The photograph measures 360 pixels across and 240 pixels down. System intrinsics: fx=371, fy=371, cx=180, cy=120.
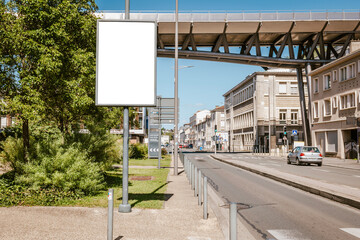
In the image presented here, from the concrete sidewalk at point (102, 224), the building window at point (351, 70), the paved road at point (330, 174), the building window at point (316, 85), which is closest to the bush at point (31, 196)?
the concrete sidewalk at point (102, 224)

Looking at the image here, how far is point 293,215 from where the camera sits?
8.35 m

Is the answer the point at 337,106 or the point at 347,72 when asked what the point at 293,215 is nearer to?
the point at 347,72

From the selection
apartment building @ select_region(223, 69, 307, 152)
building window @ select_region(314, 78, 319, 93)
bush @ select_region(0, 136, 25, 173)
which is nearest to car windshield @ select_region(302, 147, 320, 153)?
building window @ select_region(314, 78, 319, 93)

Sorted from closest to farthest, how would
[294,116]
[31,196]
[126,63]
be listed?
[126,63]
[31,196]
[294,116]

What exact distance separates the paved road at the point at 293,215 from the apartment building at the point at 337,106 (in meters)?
23.9

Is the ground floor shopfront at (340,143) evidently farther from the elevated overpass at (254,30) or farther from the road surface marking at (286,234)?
the road surface marking at (286,234)

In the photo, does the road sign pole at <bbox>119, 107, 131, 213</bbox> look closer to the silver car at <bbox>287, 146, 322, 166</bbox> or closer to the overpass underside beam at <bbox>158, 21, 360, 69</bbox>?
the silver car at <bbox>287, 146, 322, 166</bbox>

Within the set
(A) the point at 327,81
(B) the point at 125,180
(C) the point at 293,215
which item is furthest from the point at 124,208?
(A) the point at 327,81

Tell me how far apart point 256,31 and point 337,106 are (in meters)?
12.0

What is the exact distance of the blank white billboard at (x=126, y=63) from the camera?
8586 millimetres

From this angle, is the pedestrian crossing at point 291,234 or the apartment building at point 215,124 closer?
the pedestrian crossing at point 291,234

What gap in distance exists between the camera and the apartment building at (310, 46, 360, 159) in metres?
34.6

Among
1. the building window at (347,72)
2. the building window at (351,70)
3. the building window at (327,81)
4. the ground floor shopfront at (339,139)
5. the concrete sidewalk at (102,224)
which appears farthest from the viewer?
the building window at (327,81)

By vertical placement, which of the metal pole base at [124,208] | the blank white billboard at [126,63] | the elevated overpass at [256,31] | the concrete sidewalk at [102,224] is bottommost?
the concrete sidewalk at [102,224]
